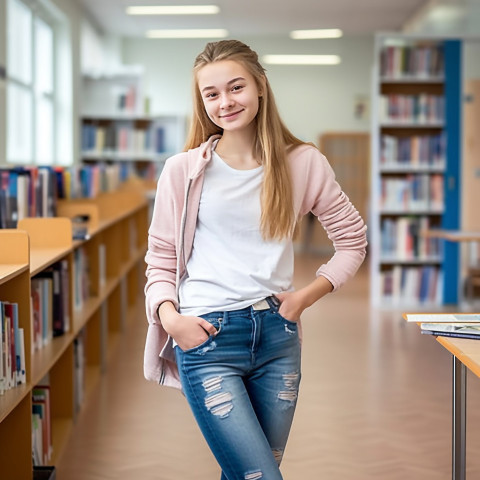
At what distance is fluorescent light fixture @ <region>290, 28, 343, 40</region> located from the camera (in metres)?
12.5

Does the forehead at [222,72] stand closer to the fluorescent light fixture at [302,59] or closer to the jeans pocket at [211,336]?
the jeans pocket at [211,336]

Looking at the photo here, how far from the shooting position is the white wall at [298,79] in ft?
44.2

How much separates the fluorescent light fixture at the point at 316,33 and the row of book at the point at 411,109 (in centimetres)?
501

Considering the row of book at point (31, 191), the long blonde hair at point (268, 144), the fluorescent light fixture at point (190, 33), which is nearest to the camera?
the long blonde hair at point (268, 144)

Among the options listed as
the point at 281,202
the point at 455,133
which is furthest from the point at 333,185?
the point at 455,133

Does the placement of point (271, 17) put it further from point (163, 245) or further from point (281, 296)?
point (281, 296)

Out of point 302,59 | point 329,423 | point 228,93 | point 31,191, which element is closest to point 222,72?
point 228,93

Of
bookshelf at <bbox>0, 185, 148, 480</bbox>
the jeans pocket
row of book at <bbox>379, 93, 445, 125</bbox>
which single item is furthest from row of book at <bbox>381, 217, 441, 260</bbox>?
the jeans pocket

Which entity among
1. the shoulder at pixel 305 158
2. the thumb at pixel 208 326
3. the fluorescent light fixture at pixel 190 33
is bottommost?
the thumb at pixel 208 326

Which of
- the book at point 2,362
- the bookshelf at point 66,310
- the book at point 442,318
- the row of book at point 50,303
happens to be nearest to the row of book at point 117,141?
the bookshelf at point 66,310

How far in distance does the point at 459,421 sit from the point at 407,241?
5509 millimetres

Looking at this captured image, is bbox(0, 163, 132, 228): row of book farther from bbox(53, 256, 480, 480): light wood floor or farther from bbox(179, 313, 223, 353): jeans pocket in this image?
bbox(179, 313, 223, 353): jeans pocket

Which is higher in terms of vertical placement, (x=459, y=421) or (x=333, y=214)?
(x=333, y=214)

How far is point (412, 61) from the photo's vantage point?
764 cm
